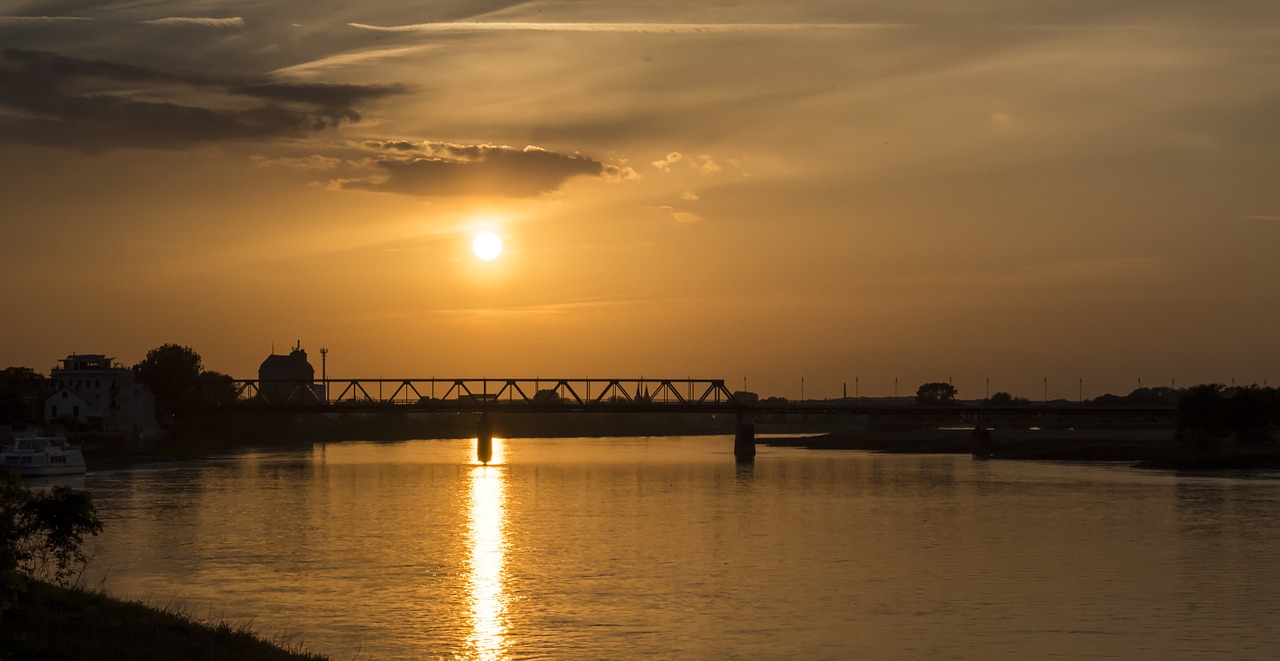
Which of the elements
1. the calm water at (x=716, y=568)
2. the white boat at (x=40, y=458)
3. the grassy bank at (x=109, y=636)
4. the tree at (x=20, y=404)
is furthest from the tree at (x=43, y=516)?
the tree at (x=20, y=404)

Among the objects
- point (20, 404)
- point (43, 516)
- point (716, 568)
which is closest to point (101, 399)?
point (20, 404)

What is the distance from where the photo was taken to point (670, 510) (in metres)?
93.5

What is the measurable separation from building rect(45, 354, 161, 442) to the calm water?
212 ft

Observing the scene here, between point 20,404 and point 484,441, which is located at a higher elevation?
point 20,404

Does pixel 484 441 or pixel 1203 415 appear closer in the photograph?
pixel 1203 415

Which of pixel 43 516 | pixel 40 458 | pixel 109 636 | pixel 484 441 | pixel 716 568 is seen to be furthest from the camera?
pixel 484 441

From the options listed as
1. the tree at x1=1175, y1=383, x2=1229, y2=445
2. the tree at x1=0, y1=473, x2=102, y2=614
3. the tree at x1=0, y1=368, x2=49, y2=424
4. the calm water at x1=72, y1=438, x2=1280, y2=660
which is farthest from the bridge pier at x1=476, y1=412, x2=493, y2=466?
the tree at x1=0, y1=473, x2=102, y2=614

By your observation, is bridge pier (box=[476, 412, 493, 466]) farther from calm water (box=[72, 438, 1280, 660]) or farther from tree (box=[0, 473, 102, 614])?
tree (box=[0, 473, 102, 614])

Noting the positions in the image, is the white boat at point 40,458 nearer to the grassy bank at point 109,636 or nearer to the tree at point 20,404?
the tree at point 20,404

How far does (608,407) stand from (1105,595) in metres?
147

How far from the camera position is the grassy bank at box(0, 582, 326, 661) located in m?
31.9

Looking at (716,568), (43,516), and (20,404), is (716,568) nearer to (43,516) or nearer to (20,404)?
(43,516)

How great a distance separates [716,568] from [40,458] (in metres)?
84.7

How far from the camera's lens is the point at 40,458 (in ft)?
396
